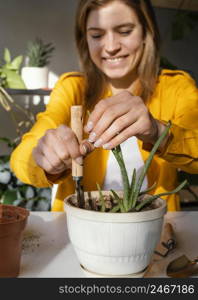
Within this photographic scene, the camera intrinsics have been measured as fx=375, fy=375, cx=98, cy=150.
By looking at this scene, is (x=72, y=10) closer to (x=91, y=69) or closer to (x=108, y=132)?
(x=91, y=69)

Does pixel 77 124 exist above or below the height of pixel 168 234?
above

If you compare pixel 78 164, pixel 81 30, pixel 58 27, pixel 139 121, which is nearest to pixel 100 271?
pixel 78 164

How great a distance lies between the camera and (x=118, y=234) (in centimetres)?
47

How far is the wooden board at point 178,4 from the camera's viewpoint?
2598mm

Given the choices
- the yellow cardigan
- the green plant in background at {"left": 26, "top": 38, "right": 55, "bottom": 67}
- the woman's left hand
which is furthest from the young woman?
the green plant in background at {"left": 26, "top": 38, "right": 55, "bottom": 67}

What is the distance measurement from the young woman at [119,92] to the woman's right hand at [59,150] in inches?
2.8

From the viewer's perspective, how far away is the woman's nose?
1.15 metres

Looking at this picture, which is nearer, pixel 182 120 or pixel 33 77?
pixel 182 120

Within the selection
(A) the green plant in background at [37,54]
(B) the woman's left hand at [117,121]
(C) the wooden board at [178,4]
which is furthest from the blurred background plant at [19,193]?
(C) the wooden board at [178,4]

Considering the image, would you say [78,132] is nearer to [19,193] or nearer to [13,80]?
[19,193]

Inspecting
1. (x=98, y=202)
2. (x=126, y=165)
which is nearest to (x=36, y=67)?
(x=126, y=165)

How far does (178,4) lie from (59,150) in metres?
2.37

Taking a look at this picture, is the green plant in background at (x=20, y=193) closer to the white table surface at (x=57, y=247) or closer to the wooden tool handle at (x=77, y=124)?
the white table surface at (x=57, y=247)

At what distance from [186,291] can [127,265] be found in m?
0.09
